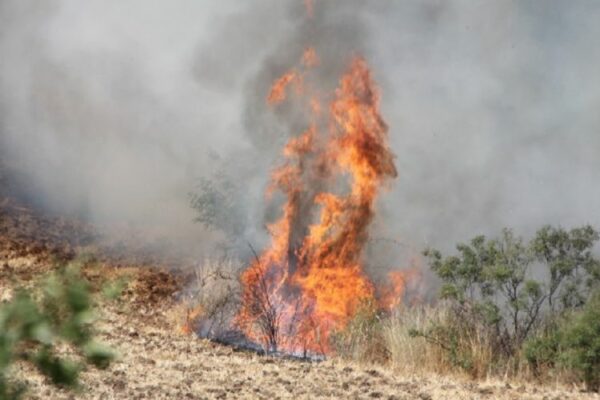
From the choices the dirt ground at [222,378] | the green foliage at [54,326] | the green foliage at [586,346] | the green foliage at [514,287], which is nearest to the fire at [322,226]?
the dirt ground at [222,378]

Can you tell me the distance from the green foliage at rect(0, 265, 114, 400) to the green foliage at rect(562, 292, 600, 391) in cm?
810

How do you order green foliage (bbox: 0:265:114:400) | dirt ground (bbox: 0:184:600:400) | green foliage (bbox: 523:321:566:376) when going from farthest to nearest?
green foliage (bbox: 523:321:566:376)
dirt ground (bbox: 0:184:600:400)
green foliage (bbox: 0:265:114:400)

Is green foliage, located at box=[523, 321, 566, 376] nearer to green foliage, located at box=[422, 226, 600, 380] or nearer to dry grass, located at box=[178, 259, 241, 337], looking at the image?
green foliage, located at box=[422, 226, 600, 380]

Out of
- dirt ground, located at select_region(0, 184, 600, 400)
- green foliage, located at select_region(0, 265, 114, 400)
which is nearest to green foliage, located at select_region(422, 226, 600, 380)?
dirt ground, located at select_region(0, 184, 600, 400)

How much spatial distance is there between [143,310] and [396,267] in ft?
16.4

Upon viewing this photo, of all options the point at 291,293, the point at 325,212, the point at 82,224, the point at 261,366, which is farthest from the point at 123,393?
the point at 82,224

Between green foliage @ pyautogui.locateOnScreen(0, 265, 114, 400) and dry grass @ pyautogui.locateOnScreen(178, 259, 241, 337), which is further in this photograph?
dry grass @ pyautogui.locateOnScreen(178, 259, 241, 337)

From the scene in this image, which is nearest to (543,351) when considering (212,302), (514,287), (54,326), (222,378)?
(514,287)

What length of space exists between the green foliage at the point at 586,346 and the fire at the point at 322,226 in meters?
3.23

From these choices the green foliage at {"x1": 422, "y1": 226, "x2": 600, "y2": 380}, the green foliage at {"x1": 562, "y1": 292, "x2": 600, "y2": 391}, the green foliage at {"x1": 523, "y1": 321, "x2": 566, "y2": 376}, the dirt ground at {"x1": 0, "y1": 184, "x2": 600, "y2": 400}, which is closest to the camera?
the dirt ground at {"x1": 0, "y1": 184, "x2": 600, "y2": 400}

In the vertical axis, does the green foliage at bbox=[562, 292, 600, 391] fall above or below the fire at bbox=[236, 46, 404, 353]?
below

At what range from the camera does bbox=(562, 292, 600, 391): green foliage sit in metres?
8.90

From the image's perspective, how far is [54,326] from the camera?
1619mm

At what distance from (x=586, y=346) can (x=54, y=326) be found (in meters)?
8.36
